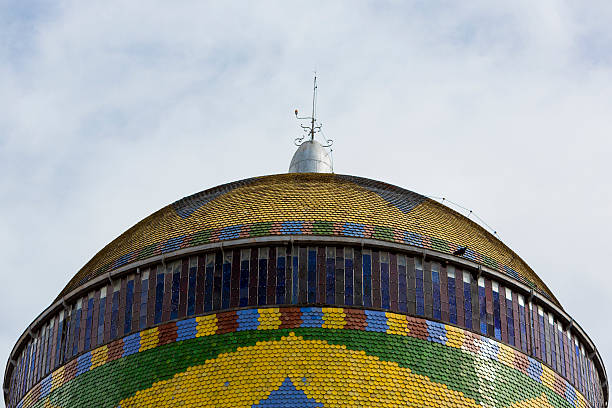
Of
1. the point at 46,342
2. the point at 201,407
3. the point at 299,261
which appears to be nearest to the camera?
the point at 201,407

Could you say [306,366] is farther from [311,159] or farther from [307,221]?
[311,159]

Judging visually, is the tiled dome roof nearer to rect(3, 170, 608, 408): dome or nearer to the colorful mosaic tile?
rect(3, 170, 608, 408): dome

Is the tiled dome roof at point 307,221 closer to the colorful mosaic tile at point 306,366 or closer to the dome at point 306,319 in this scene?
the dome at point 306,319

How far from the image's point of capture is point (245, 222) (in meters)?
38.8

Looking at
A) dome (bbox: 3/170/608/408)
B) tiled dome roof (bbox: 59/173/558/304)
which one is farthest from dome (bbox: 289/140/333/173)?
dome (bbox: 3/170/608/408)

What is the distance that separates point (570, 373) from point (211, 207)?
Result: 32.7 feet

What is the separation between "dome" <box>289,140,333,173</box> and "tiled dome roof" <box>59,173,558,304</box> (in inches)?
162

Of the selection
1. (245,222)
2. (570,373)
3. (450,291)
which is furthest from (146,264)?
(570,373)

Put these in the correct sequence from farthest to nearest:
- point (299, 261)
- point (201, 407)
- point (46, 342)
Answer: point (46, 342), point (299, 261), point (201, 407)

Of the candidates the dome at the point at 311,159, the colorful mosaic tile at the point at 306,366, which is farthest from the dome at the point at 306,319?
the dome at the point at 311,159

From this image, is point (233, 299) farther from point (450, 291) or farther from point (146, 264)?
point (450, 291)

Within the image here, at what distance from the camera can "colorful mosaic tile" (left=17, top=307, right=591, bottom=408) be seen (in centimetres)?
3522

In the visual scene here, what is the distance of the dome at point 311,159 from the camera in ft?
152

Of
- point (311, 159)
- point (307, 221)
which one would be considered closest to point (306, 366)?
point (307, 221)
